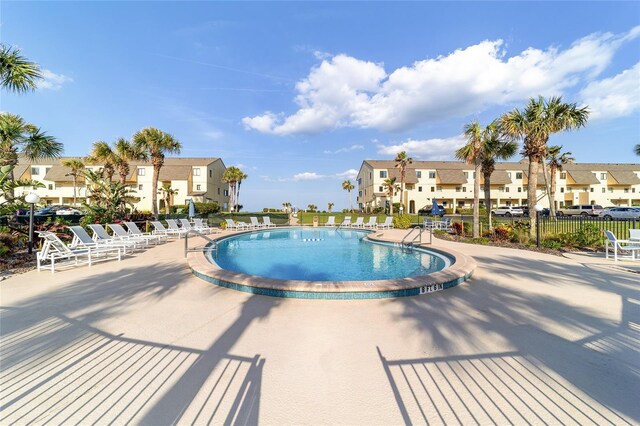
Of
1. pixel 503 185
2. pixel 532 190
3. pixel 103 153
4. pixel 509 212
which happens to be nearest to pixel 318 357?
pixel 532 190

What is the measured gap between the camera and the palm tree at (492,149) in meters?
15.8

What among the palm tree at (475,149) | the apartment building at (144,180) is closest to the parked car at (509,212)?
the palm tree at (475,149)

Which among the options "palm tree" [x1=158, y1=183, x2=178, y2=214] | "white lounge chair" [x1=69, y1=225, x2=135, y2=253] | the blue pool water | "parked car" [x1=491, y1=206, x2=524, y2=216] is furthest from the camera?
"parked car" [x1=491, y1=206, x2=524, y2=216]

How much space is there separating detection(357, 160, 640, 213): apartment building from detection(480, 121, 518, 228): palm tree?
26897 millimetres

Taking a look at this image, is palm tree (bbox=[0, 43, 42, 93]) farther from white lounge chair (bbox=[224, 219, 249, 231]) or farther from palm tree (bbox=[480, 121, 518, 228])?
palm tree (bbox=[480, 121, 518, 228])

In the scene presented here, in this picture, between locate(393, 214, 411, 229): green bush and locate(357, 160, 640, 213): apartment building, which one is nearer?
locate(393, 214, 411, 229): green bush

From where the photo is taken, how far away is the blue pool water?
8.66m

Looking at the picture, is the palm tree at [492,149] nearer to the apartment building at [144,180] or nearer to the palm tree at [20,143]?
the palm tree at [20,143]

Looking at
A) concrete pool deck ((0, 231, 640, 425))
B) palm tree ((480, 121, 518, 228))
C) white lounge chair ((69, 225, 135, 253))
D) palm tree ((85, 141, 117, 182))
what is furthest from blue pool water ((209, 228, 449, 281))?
palm tree ((85, 141, 117, 182))

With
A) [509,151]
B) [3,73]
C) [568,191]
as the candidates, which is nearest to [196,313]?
[3,73]

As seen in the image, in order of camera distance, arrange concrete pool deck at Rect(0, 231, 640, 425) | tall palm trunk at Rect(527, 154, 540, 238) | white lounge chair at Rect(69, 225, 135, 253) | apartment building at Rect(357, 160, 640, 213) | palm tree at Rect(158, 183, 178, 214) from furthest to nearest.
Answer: apartment building at Rect(357, 160, 640, 213) → palm tree at Rect(158, 183, 178, 214) → tall palm trunk at Rect(527, 154, 540, 238) → white lounge chair at Rect(69, 225, 135, 253) → concrete pool deck at Rect(0, 231, 640, 425)

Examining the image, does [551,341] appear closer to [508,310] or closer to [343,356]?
[508,310]

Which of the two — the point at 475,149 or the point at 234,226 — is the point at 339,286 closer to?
the point at 475,149

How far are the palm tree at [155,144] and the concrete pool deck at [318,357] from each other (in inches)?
742
